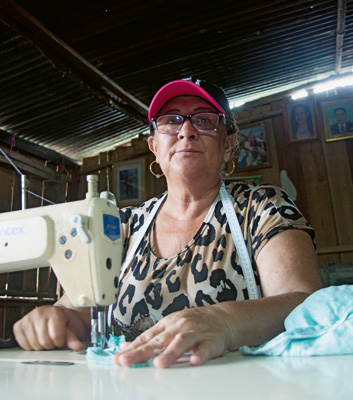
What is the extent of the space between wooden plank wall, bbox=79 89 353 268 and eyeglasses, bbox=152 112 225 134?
295 centimetres

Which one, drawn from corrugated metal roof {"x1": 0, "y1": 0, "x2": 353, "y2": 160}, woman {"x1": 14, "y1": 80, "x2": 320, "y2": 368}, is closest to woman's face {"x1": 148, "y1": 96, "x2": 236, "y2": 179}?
woman {"x1": 14, "y1": 80, "x2": 320, "y2": 368}

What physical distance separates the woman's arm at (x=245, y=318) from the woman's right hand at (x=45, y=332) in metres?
0.43

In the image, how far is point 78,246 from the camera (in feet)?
3.35

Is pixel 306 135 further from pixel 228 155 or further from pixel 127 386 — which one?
pixel 127 386

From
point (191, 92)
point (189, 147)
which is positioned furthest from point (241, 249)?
point (191, 92)

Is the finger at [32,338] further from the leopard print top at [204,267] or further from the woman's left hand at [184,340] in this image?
the woman's left hand at [184,340]

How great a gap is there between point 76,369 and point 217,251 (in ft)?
2.66

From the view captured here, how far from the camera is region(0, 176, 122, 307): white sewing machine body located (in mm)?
1008

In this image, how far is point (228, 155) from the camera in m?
1.82

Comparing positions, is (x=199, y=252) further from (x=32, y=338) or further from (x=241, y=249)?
(x=32, y=338)

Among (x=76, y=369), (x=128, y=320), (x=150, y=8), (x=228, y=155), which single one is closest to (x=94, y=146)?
(x=150, y=8)

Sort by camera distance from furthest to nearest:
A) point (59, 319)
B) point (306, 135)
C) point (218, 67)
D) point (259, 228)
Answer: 1. point (306, 135)
2. point (218, 67)
3. point (259, 228)
4. point (59, 319)

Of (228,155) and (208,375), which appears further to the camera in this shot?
(228,155)

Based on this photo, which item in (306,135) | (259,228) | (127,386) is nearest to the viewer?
(127,386)
